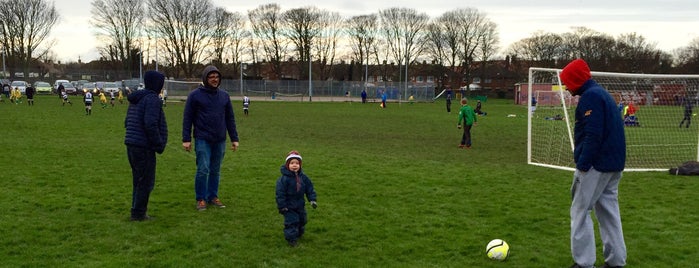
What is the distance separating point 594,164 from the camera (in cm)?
446

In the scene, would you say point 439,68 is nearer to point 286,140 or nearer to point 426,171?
point 286,140

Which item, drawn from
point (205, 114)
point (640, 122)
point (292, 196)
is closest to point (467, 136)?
point (205, 114)

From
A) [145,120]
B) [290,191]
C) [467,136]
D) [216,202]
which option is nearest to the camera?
[290,191]

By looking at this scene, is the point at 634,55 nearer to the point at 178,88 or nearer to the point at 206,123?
the point at 178,88

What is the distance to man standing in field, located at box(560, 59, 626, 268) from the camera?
442cm

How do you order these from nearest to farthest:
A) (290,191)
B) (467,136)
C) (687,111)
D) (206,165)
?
(290,191) < (206,165) < (467,136) < (687,111)

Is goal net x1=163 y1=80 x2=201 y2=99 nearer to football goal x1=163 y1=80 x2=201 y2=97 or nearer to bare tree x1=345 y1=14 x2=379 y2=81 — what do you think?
football goal x1=163 y1=80 x2=201 y2=97

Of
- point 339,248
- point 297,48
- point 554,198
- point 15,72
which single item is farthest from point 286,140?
point 297,48

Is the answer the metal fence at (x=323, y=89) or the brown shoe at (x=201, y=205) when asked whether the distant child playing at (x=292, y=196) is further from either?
the metal fence at (x=323, y=89)

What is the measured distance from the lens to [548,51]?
7712 cm

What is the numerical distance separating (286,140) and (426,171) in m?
6.97

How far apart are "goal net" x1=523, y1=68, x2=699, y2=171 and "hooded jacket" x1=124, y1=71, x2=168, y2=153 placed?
751 cm

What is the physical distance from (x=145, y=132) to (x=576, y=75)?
449 cm

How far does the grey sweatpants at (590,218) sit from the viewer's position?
179 inches
